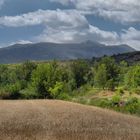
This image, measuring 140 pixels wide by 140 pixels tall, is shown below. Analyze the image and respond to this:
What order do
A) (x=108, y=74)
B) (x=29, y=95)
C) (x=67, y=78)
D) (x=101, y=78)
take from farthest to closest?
(x=108, y=74) < (x=101, y=78) < (x=67, y=78) < (x=29, y=95)

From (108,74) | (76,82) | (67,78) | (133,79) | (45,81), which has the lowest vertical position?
(76,82)

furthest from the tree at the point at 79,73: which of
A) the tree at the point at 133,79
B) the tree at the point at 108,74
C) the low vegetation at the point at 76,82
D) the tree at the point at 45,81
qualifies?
the tree at the point at 45,81

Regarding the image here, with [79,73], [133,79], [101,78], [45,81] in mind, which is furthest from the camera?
[79,73]

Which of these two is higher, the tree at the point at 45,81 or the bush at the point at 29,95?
the tree at the point at 45,81

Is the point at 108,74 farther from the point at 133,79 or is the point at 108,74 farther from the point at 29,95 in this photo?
the point at 29,95

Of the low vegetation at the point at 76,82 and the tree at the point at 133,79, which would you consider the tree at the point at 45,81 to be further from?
the tree at the point at 133,79

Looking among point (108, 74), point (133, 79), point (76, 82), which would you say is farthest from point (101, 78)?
point (133, 79)

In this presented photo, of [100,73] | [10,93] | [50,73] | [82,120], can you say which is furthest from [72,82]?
[82,120]

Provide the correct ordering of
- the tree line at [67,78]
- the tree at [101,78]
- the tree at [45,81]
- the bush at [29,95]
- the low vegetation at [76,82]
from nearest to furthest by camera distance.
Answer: the bush at [29,95] < the tree at [45,81] < the low vegetation at [76,82] < the tree line at [67,78] < the tree at [101,78]

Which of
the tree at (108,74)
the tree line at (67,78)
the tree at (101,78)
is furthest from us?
the tree at (101,78)

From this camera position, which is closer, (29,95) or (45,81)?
(29,95)

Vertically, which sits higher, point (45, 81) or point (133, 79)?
point (45, 81)

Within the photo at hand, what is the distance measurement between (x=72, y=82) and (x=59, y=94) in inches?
1954

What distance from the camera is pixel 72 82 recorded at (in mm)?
160875
